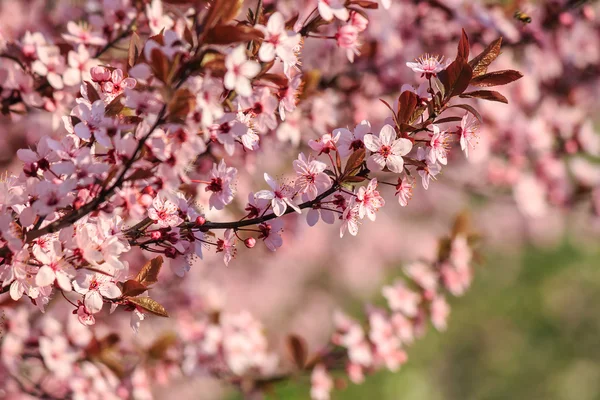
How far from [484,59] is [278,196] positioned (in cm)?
47

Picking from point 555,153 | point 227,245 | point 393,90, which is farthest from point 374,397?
point 227,245

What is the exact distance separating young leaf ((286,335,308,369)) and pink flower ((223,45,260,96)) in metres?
1.32

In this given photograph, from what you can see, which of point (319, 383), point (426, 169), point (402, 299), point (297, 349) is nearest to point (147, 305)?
point (426, 169)

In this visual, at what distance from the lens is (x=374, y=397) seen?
687cm

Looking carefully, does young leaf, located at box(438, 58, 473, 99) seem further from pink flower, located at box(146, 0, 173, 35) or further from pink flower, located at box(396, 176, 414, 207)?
pink flower, located at box(146, 0, 173, 35)

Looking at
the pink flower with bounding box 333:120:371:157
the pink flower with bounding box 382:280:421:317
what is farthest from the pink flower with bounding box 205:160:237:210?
the pink flower with bounding box 382:280:421:317

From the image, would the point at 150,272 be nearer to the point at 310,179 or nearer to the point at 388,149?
the point at 310,179

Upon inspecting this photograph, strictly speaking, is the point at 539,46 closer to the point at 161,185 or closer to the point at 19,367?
the point at 161,185

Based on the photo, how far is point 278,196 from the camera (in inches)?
45.1

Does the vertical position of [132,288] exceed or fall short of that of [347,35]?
it falls short

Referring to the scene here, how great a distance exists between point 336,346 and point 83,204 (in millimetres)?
1422

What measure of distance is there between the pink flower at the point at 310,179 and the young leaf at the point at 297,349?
108cm

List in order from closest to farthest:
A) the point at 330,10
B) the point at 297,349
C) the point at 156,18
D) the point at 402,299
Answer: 1. the point at 330,10
2. the point at 156,18
3. the point at 297,349
4. the point at 402,299

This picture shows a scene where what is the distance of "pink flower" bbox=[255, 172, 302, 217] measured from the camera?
112cm
